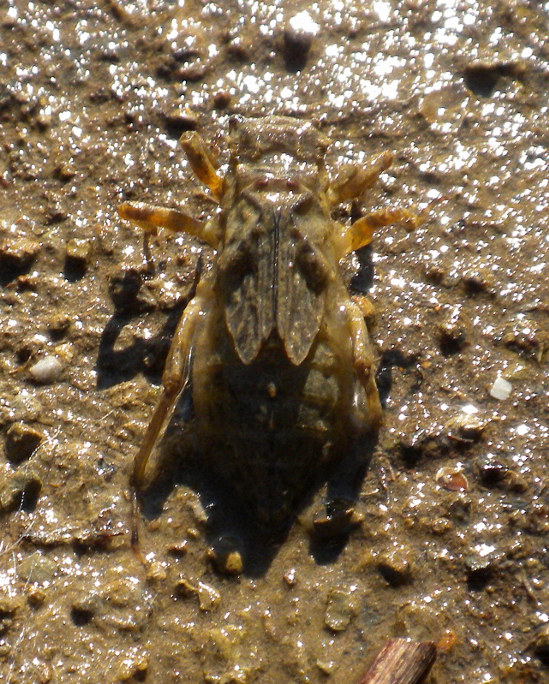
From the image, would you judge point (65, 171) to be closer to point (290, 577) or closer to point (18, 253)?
point (18, 253)

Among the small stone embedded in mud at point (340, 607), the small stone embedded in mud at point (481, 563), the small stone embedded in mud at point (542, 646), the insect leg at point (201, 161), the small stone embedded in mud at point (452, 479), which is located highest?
the insect leg at point (201, 161)

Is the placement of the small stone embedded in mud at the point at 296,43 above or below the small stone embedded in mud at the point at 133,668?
above

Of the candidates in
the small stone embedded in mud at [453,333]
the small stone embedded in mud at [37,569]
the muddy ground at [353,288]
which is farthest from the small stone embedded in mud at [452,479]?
the small stone embedded in mud at [37,569]

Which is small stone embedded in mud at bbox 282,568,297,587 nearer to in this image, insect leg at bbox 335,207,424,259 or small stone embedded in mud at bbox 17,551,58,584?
small stone embedded in mud at bbox 17,551,58,584

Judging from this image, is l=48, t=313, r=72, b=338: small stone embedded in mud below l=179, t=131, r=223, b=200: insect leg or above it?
below

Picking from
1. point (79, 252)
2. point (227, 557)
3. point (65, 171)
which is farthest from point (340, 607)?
point (65, 171)

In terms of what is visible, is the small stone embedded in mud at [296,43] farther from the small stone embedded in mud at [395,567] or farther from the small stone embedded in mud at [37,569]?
the small stone embedded in mud at [37,569]

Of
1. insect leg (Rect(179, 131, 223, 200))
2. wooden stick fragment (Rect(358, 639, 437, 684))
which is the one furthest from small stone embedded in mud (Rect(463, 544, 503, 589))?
insect leg (Rect(179, 131, 223, 200))
